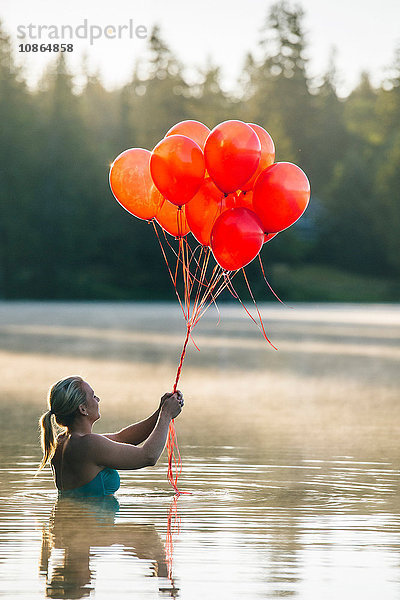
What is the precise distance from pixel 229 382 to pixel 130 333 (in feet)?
47.1

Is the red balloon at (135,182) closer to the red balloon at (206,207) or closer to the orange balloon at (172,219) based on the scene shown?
the orange balloon at (172,219)

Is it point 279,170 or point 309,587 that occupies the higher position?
point 279,170

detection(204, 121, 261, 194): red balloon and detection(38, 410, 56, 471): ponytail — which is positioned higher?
detection(204, 121, 261, 194): red balloon

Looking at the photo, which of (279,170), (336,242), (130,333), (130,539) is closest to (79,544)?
(130,539)

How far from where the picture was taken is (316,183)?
289 ft

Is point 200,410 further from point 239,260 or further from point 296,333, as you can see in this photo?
point 296,333

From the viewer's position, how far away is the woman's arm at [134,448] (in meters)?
7.62

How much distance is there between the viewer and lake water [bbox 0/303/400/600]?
19.8 feet

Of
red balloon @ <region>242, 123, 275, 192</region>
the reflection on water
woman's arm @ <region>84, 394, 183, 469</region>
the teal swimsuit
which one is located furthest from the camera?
red balloon @ <region>242, 123, 275, 192</region>

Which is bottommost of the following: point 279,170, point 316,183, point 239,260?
point 239,260

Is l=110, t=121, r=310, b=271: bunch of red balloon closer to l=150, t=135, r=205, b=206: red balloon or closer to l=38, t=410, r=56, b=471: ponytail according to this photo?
l=150, t=135, r=205, b=206: red balloon

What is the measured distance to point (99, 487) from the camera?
823 centimetres

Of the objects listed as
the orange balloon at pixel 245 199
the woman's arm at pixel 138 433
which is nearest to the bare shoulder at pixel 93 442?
the woman's arm at pixel 138 433

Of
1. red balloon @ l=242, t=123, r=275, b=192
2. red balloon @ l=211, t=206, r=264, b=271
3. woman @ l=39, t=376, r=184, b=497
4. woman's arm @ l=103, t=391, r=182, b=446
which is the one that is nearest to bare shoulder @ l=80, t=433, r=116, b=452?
woman @ l=39, t=376, r=184, b=497
